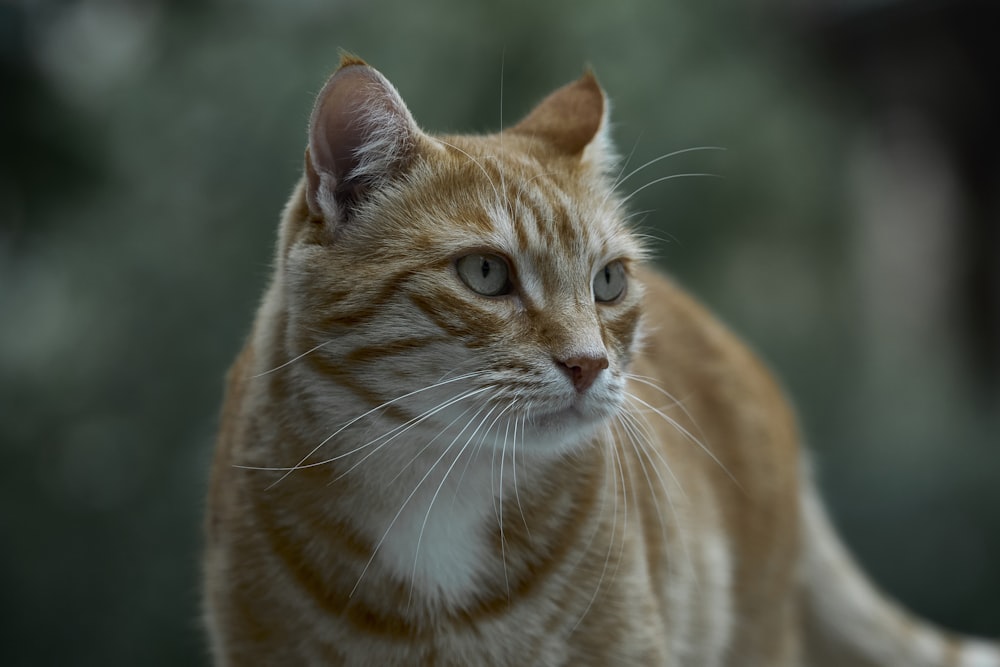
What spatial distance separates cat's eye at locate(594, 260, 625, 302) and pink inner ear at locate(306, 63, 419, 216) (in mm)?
369

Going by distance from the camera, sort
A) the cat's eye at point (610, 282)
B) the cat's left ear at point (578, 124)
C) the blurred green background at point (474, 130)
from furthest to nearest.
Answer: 1. the blurred green background at point (474, 130)
2. the cat's left ear at point (578, 124)
3. the cat's eye at point (610, 282)

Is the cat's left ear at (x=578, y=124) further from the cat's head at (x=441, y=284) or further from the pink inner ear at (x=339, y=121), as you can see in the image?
the pink inner ear at (x=339, y=121)

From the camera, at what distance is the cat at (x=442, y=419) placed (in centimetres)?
155

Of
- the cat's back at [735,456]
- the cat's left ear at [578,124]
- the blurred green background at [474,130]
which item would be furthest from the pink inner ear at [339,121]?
the blurred green background at [474,130]

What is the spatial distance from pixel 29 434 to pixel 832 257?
121 inches

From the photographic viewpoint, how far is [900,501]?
12.8 ft

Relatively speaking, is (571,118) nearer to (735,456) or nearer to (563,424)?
(563,424)

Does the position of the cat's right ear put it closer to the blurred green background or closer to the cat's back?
the cat's back

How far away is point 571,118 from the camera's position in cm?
193

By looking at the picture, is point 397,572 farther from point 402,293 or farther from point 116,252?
point 116,252

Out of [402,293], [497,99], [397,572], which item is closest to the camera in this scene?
[402,293]

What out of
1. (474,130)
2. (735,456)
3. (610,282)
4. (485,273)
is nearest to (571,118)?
(610,282)

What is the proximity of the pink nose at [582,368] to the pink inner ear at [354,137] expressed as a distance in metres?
0.42

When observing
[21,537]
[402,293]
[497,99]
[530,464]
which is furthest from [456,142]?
[21,537]
